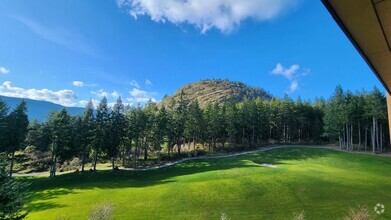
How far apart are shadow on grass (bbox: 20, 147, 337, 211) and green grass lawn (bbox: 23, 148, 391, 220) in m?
0.20

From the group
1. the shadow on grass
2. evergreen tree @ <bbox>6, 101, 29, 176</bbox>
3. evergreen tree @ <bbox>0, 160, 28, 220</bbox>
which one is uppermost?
evergreen tree @ <bbox>6, 101, 29, 176</bbox>

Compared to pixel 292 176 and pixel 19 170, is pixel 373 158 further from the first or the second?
pixel 19 170

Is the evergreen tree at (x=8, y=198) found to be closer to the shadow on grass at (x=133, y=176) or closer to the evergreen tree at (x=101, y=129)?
the shadow on grass at (x=133, y=176)

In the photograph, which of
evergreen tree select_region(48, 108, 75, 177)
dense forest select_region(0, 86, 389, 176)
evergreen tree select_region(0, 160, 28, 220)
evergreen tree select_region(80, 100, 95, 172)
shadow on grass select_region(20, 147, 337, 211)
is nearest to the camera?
evergreen tree select_region(0, 160, 28, 220)

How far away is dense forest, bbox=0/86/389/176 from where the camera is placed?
57062mm

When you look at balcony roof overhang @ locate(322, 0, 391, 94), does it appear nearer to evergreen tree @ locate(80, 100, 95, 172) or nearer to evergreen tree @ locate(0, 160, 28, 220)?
evergreen tree @ locate(0, 160, 28, 220)

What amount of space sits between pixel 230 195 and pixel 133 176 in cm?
2369

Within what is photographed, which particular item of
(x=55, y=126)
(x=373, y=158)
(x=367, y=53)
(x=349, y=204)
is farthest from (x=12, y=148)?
(x=373, y=158)

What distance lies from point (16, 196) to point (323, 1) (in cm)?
2077

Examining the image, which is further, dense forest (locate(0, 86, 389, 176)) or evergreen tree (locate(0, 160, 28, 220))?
dense forest (locate(0, 86, 389, 176))

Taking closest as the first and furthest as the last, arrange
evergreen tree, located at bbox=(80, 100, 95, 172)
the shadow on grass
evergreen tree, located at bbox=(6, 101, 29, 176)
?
the shadow on grass → evergreen tree, located at bbox=(6, 101, 29, 176) → evergreen tree, located at bbox=(80, 100, 95, 172)

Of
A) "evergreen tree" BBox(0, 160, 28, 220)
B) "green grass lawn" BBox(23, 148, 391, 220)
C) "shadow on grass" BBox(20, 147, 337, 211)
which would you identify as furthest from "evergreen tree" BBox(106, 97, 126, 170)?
"evergreen tree" BBox(0, 160, 28, 220)

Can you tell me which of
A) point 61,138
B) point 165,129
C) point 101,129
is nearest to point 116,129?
point 101,129

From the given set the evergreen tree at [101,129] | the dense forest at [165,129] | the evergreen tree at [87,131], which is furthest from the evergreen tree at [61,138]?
the evergreen tree at [101,129]
